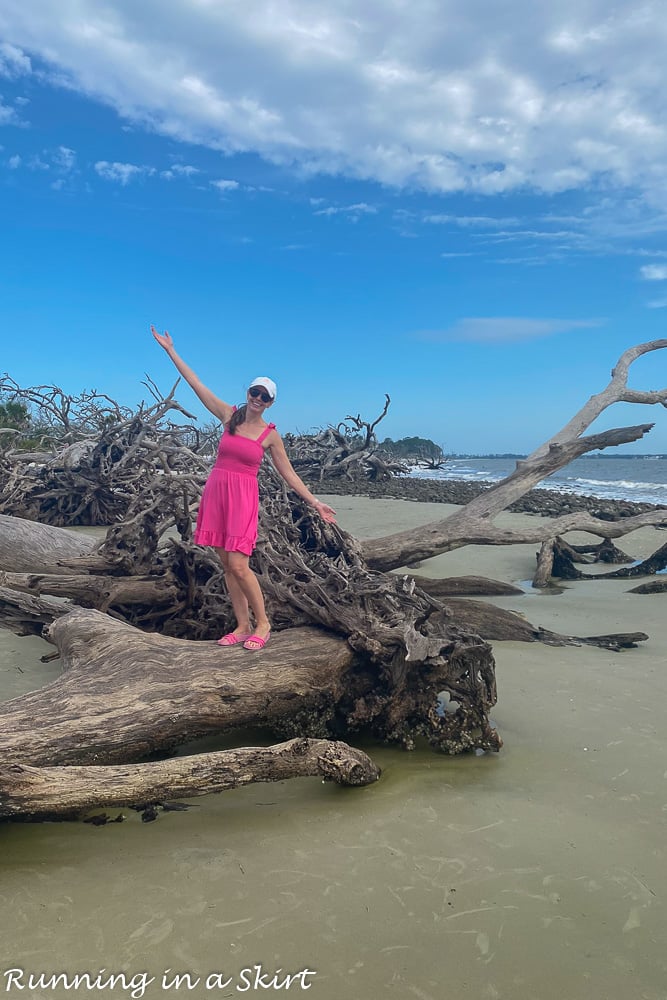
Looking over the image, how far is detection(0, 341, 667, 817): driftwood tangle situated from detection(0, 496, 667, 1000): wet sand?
0.20m

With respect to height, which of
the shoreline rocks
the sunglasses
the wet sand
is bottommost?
the wet sand

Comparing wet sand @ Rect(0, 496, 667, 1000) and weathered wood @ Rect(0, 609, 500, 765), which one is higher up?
weathered wood @ Rect(0, 609, 500, 765)

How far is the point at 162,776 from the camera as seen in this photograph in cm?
270

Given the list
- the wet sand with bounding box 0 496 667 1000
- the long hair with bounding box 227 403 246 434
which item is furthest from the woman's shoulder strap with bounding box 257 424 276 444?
the wet sand with bounding box 0 496 667 1000

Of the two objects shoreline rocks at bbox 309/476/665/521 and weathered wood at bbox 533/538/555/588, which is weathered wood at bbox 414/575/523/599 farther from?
shoreline rocks at bbox 309/476/665/521

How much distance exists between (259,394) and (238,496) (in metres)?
0.59

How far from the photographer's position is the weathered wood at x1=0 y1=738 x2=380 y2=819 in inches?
99.1

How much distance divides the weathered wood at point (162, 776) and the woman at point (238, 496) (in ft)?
3.13

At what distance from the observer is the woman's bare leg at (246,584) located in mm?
3826

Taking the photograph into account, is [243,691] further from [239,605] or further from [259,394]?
[259,394]

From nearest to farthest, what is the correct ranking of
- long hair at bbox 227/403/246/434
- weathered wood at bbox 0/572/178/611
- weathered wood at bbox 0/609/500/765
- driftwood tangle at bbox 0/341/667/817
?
driftwood tangle at bbox 0/341/667/817, weathered wood at bbox 0/609/500/765, long hair at bbox 227/403/246/434, weathered wood at bbox 0/572/178/611

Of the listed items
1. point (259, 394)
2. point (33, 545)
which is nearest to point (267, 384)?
point (259, 394)

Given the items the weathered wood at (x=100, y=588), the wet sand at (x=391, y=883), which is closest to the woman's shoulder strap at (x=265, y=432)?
the weathered wood at (x=100, y=588)

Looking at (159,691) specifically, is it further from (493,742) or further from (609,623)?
(609,623)
